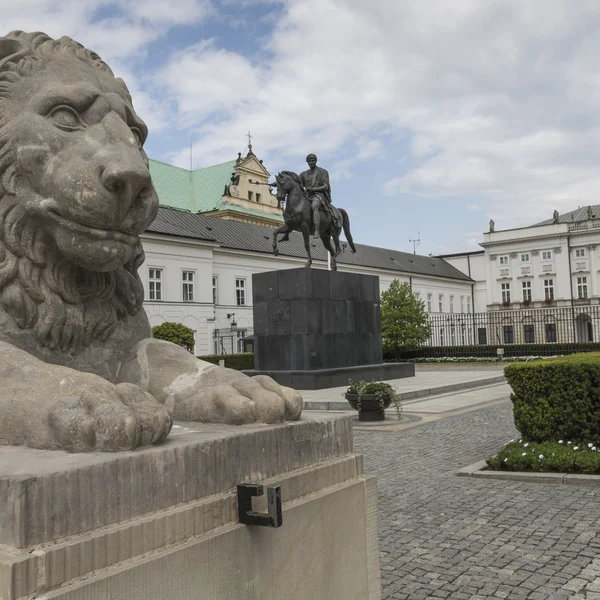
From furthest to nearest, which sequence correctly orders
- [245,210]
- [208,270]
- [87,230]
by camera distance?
[245,210], [208,270], [87,230]

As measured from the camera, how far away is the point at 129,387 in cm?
203

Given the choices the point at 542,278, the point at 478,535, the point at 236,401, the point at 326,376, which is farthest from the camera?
the point at 542,278

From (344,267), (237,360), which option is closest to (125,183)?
(237,360)

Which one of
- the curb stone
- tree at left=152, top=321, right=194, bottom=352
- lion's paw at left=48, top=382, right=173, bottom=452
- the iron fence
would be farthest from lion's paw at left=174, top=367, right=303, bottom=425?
the iron fence

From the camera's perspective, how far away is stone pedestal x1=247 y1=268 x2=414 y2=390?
16.9 m

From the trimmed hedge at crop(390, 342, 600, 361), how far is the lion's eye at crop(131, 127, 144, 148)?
3237cm

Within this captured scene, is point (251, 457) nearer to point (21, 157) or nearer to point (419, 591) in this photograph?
point (21, 157)

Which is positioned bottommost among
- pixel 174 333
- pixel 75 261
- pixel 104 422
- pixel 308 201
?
pixel 104 422

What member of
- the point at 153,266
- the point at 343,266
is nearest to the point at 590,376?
the point at 153,266

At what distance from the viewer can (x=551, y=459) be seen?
6871 mm

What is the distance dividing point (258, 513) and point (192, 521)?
0.25 m

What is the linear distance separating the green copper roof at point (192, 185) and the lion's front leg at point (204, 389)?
54.8 metres

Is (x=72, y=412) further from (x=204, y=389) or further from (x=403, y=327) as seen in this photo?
(x=403, y=327)

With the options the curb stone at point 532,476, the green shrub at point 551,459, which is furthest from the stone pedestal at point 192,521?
the green shrub at point 551,459
